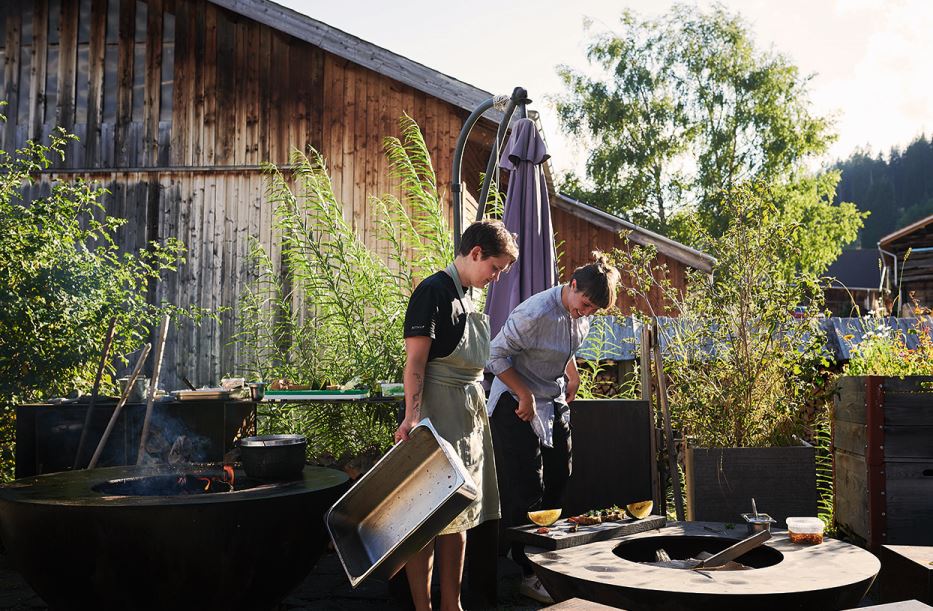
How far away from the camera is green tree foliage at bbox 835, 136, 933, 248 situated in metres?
72.1

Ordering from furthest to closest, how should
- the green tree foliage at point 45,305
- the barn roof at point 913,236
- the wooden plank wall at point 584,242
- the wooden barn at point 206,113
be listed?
the barn roof at point 913,236
the wooden plank wall at point 584,242
the wooden barn at point 206,113
the green tree foliage at point 45,305

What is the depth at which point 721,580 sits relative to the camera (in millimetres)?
2777

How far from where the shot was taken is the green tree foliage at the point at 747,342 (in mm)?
5309

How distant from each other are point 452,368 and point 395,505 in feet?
2.12

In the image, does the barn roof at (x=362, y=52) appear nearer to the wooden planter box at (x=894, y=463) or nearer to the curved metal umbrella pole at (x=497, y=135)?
the curved metal umbrella pole at (x=497, y=135)

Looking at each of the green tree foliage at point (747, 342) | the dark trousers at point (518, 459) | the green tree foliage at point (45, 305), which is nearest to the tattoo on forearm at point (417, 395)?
the dark trousers at point (518, 459)

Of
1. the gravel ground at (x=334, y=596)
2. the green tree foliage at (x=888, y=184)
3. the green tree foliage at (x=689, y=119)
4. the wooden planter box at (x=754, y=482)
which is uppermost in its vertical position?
the green tree foliage at (x=888, y=184)

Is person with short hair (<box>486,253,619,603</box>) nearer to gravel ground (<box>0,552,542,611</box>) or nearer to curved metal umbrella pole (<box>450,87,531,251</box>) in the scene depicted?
gravel ground (<box>0,552,542,611</box>)

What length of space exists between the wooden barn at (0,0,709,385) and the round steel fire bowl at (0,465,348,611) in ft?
19.1

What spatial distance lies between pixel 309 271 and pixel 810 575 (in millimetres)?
4691

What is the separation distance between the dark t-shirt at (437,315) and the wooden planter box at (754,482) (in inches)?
96.7

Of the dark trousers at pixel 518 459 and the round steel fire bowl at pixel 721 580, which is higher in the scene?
the dark trousers at pixel 518 459

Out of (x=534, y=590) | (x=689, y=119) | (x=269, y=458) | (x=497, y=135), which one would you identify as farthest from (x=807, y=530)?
(x=689, y=119)

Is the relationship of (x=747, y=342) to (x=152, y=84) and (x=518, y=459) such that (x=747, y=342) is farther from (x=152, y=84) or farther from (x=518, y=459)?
(x=152, y=84)
